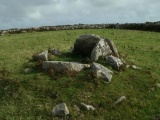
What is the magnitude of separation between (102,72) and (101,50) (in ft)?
10.8

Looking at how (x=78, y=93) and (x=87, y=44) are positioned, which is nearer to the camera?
(x=78, y=93)

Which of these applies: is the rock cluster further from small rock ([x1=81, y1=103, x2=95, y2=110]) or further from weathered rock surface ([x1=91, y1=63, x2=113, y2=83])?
small rock ([x1=81, y1=103, x2=95, y2=110])

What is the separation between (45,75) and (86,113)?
4247 mm

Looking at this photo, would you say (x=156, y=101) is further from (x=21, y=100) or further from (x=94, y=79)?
(x=21, y=100)

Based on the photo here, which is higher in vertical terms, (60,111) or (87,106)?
(87,106)

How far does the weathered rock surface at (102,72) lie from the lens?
21141mm

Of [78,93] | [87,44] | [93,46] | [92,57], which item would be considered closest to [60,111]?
[78,93]

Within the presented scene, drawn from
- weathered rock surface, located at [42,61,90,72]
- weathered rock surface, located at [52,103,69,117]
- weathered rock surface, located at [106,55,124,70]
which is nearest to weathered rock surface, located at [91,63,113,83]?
weathered rock surface, located at [42,61,90,72]

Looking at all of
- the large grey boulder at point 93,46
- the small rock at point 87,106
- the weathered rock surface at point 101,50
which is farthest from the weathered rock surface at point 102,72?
the small rock at point 87,106

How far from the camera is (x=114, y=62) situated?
2305 cm

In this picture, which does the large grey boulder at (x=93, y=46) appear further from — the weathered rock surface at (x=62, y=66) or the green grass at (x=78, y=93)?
the green grass at (x=78, y=93)

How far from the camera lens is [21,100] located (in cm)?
1938

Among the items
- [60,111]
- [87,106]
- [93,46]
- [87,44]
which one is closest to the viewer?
[60,111]

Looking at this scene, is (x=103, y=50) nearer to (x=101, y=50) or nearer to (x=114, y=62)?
(x=101, y=50)
